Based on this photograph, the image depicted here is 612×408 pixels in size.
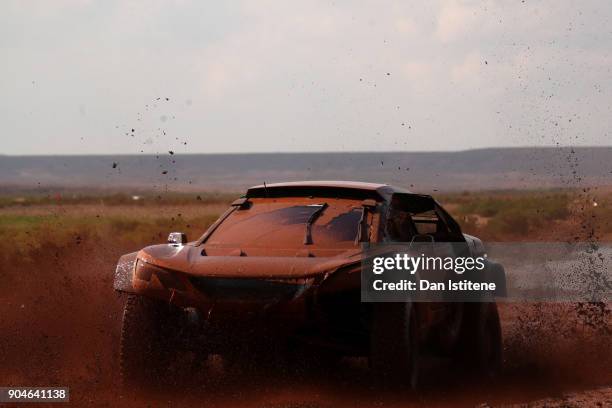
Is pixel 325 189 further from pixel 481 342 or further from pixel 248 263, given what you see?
pixel 481 342

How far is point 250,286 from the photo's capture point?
8.39 m

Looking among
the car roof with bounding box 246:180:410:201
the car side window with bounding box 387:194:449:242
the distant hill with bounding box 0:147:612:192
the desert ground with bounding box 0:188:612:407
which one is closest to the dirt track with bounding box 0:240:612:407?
the desert ground with bounding box 0:188:612:407

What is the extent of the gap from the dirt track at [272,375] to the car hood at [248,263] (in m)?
0.90

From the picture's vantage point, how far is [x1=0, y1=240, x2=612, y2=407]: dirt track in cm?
894

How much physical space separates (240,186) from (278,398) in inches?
5937

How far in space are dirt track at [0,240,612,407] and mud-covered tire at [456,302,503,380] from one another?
17 cm

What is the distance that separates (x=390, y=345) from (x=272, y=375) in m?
1.23

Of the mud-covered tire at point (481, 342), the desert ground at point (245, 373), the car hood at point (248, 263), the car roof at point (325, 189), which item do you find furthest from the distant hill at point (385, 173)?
the car hood at point (248, 263)

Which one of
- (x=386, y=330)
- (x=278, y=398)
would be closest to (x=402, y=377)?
(x=386, y=330)

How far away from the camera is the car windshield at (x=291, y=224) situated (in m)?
8.99

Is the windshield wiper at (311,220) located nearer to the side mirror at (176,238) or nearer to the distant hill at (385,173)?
the side mirror at (176,238)

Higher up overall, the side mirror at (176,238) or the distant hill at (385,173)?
the distant hill at (385,173)

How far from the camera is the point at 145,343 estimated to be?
28.5 ft

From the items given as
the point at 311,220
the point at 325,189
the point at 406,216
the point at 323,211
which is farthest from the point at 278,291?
the point at 406,216
